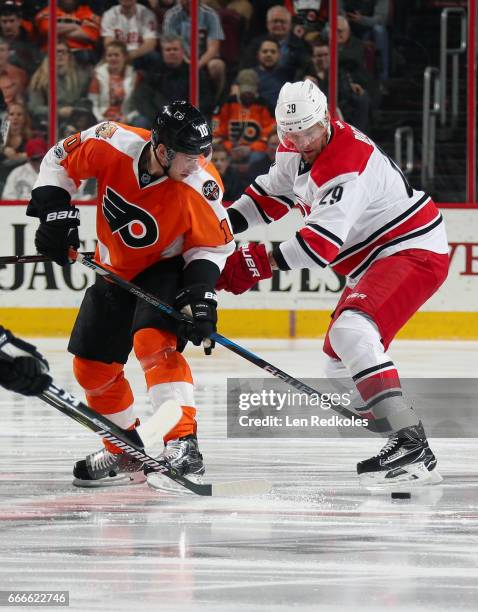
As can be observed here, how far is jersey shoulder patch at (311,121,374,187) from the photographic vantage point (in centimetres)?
353

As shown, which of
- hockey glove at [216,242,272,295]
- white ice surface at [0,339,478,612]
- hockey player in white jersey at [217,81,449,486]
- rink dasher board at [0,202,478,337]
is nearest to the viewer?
white ice surface at [0,339,478,612]

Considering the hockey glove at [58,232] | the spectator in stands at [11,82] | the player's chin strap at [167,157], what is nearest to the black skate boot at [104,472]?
the hockey glove at [58,232]

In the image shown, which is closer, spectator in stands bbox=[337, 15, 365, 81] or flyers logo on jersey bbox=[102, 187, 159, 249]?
flyers logo on jersey bbox=[102, 187, 159, 249]

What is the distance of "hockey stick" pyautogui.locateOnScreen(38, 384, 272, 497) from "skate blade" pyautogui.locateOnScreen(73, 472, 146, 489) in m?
0.20

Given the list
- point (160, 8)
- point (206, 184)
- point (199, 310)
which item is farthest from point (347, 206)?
point (160, 8)

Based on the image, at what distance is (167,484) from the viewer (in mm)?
3424

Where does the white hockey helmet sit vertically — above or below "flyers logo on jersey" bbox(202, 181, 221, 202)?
above

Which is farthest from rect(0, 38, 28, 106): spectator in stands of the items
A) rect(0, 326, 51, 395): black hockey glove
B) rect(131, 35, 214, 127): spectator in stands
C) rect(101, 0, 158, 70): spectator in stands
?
rect(0, 326, 51, 395): black hockey glove

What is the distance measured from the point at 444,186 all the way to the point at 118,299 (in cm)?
400

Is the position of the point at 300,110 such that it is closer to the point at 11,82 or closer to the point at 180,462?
the point at 180,462

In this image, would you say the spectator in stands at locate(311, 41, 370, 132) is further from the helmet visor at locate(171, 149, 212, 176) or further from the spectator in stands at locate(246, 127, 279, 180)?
the helmet visor at locate(171, 149, 212, 176)

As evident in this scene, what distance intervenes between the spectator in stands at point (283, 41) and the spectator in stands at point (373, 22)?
29 centimetres

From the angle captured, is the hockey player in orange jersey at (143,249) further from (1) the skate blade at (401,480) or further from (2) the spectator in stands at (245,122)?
(2) the spectator in stands at (245,122)

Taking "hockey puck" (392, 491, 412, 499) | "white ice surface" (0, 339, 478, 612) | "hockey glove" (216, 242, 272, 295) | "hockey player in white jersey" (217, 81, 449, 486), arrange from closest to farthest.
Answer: "white ice surface" (0, 339, 478, 612), "hockey puck" (392, 491, 412, 499), "hockey player in white jersey" (217, 81, 449, 486), "hockey glove" (216, 242, 272, 295)
